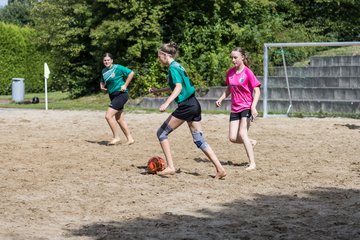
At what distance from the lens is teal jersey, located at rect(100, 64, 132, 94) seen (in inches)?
528

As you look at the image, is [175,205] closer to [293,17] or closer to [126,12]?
[126,12]

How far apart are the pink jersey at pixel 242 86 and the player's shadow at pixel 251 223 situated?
8.38 feet

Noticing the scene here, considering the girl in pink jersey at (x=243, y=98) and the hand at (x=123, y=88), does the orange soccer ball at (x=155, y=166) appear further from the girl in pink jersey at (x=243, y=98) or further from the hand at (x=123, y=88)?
the hand at (x=123, y=88)

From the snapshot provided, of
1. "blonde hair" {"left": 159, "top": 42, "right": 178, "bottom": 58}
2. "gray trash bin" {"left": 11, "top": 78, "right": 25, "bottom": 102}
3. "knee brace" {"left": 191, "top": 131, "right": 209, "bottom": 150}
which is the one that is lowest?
"gray trash bin" {"left": 11, "top": 78, "right": 25, "bottom": 102}

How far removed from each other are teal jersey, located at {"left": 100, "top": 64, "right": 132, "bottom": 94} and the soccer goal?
7131 millimetres

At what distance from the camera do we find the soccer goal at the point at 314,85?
2086 cm

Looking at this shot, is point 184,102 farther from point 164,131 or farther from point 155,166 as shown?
point 155,166

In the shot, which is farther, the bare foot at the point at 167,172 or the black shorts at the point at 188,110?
the bare foot at the point at 167,172

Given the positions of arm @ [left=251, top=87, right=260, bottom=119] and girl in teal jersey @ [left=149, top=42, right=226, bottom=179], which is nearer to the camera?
girl in teal jersey @ [left=149, top=42, right=226, bottom=179]

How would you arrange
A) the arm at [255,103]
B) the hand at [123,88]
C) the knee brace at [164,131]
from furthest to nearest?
the hand at [123,88] < the arm at [255,103] < the knee brace at [164,131]

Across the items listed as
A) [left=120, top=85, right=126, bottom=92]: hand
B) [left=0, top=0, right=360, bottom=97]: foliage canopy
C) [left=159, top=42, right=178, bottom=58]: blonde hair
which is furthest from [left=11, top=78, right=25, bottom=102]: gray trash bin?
[left=159, top=42, right=178, bottom=58]: blonde hair

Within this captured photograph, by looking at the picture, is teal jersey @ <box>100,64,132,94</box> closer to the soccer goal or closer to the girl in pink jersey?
the girl in pink jersey

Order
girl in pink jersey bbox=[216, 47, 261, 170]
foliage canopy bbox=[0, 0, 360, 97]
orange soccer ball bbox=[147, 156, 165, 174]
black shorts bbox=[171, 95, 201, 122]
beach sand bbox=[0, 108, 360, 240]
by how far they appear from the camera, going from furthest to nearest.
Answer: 1. foliage canopy bbox=[0, 0, 360, 97]
2. girl in pink jersey bbox=[216, 47, 261, 170]
3. orange soccer ball bbox=[147, 156, 165, 174]
4. black shorts bbox=[171, 95, 201, 122]
5. beach sand bbox=[0, 108, 360, 240]

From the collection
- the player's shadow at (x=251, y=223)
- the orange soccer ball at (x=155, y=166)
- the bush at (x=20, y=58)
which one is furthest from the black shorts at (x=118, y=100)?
the bush at (x=20, y=58)
